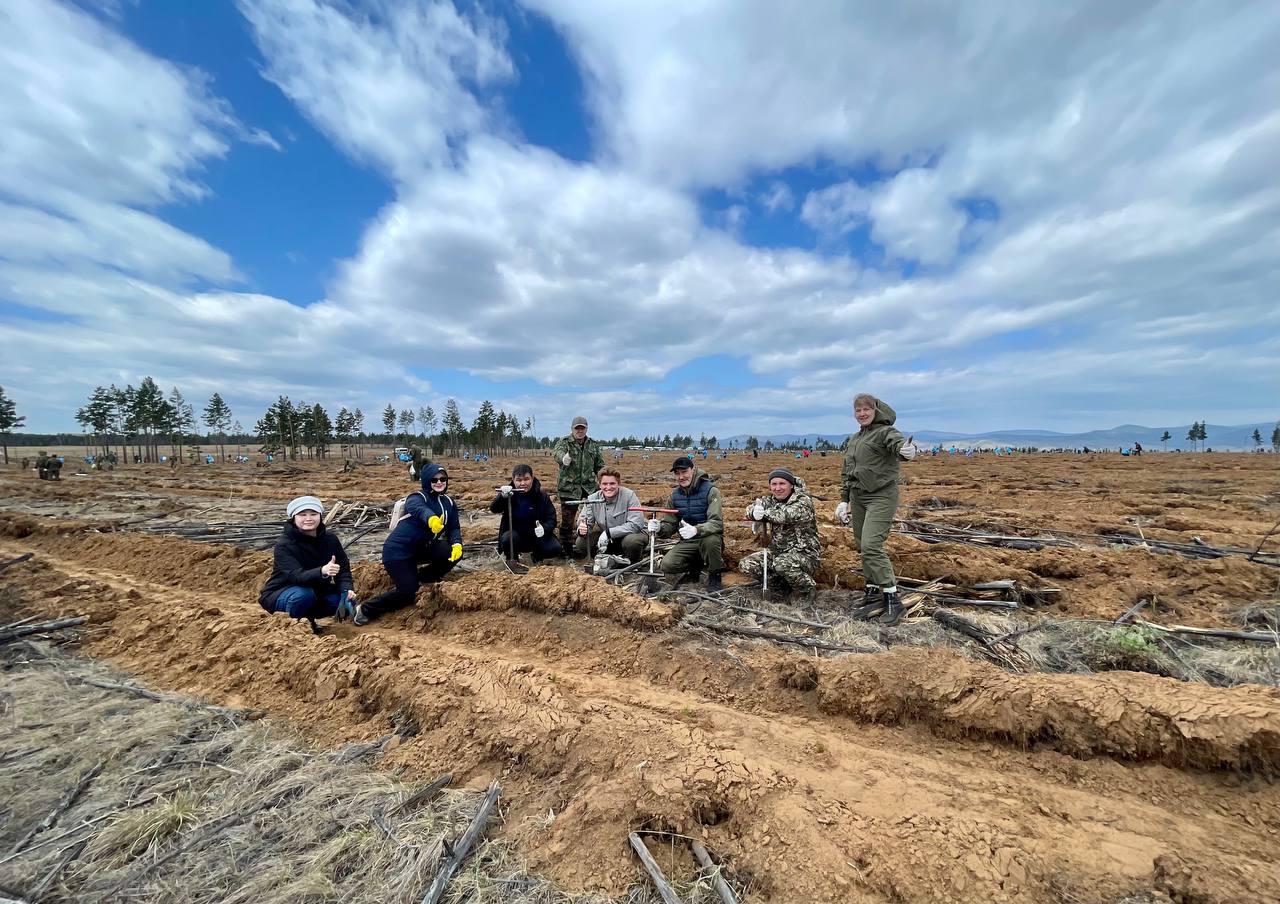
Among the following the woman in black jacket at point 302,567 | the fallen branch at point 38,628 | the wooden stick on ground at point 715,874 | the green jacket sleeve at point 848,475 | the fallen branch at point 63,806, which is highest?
the green jacket sleeve at point 848,475

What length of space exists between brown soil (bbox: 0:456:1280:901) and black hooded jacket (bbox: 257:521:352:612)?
1.22ft

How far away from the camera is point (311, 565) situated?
5484 millimetres

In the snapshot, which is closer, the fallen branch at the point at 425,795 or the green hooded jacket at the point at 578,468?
the fallen branch at the point at 425,795

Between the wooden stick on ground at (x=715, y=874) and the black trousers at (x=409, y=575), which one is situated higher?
the black trousers at (x=409, y=575)

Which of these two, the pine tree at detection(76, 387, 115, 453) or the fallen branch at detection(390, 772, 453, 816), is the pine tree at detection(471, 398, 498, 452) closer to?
the pine tree at detection(76, 387, 115, 453)

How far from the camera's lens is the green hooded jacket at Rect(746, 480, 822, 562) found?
6.01 meters

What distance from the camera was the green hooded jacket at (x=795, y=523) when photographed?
6.01 m

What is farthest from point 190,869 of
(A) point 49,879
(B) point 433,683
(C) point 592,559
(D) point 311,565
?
(C) point 592,559

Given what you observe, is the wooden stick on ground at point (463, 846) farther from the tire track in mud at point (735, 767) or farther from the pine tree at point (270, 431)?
the pine tree at point (270, 431)

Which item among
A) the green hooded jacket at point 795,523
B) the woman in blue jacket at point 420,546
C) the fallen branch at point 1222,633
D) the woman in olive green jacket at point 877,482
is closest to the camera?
the fallen branch at point 1222,633

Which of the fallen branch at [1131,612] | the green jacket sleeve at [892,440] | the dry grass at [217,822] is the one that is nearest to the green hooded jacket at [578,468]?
the green jacket sleeve at [892,440]

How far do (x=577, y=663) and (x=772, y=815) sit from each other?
8.38ft

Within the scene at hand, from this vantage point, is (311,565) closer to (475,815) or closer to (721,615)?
(475,815)

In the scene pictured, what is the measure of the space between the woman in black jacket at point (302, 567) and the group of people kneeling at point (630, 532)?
10 millimetres
